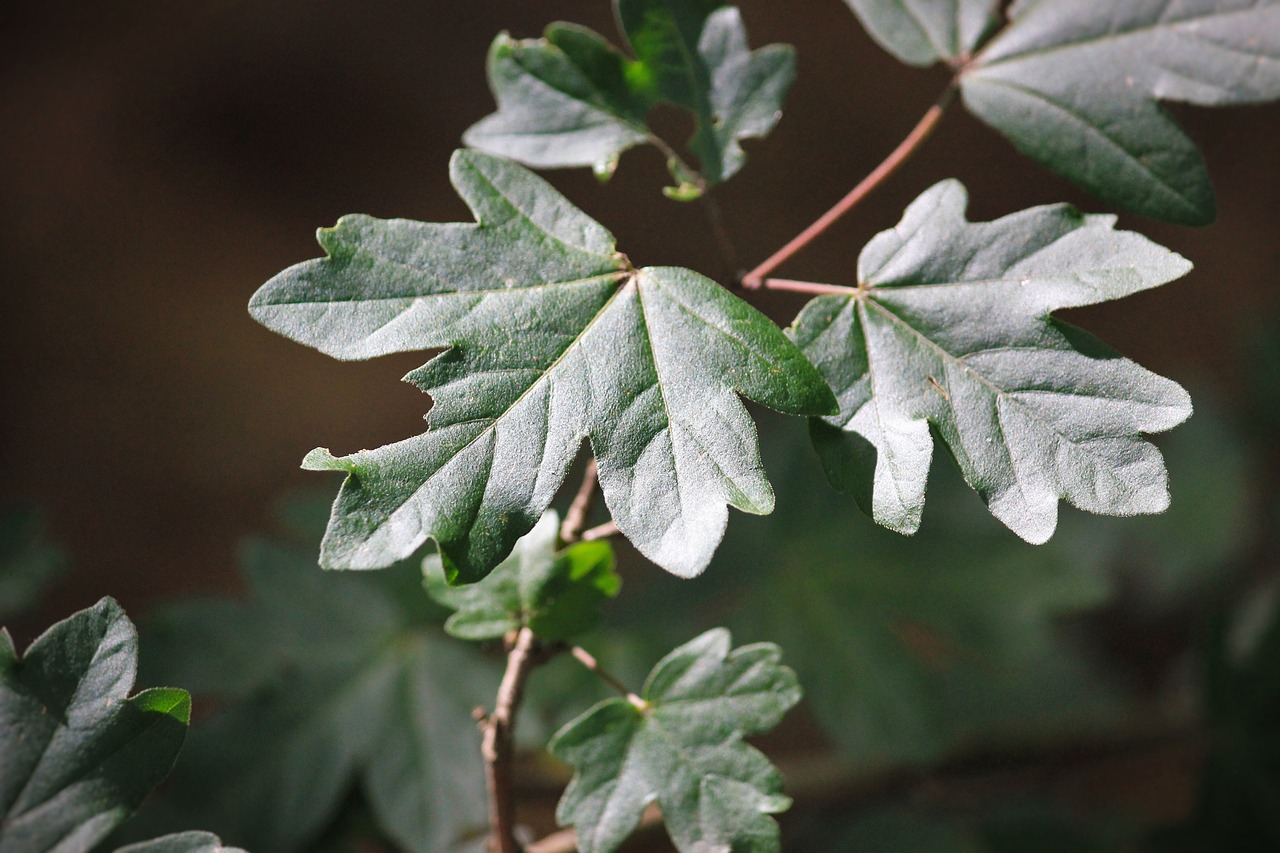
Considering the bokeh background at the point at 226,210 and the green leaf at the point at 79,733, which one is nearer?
the green leaf at the point at 79,733

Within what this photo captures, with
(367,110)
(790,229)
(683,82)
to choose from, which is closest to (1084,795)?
(790,229)

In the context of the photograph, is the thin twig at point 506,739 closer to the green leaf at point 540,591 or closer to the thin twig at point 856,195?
the green leaf at point 540,591

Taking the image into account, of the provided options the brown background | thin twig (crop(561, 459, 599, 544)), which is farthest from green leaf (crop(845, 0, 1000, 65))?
the brown background

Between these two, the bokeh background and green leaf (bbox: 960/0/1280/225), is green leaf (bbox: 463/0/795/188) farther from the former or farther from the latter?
the bokeh background

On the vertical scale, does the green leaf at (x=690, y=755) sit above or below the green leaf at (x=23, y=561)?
below

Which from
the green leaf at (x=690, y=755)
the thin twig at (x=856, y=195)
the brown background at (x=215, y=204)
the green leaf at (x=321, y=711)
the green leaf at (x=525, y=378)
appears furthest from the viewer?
the brown background at (x=215, y=204)

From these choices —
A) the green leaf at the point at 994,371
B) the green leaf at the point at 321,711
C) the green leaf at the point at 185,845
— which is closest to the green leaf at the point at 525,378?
the green leaf at the point at 994,371

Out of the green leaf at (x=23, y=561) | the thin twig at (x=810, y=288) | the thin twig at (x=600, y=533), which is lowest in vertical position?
the thin twig at (x=600, y=533)
